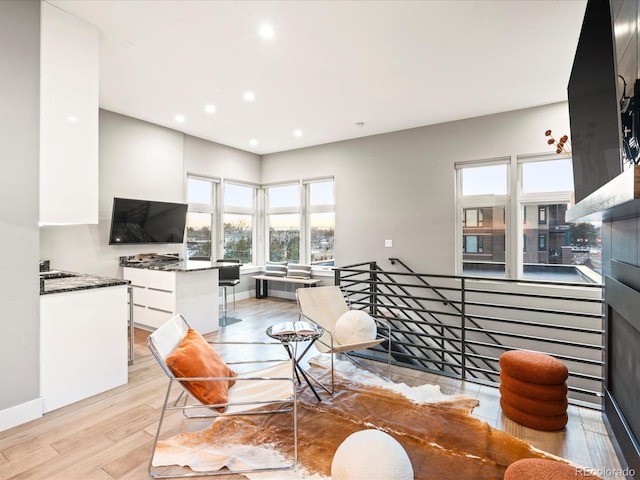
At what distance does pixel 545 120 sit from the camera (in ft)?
14.3

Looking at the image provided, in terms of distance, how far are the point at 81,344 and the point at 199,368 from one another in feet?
4.71

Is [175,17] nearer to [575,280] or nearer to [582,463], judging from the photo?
[582,463]

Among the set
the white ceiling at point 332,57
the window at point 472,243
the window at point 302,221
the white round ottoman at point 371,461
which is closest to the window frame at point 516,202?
the window at point 472,243

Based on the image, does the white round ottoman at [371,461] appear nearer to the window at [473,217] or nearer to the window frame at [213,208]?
the window at [473,217]

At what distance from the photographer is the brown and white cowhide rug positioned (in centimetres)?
183

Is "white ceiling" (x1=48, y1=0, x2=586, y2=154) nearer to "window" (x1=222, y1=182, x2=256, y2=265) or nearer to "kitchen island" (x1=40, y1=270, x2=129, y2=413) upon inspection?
"window" (x1=222, y1=182, x2=256, y2=265)

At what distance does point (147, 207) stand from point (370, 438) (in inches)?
187

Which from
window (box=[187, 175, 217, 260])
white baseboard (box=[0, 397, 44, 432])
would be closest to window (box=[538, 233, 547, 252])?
window (box=[187, 175, 217, 260])

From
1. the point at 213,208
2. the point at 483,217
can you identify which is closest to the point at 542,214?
the point at 483,217

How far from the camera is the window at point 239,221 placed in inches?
261

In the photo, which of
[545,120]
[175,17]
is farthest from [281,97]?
[545,120]

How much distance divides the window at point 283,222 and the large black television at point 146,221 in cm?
226

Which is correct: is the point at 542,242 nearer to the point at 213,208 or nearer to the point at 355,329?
the point at 355,329

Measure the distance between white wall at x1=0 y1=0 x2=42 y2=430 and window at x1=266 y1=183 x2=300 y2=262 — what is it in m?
4.87
